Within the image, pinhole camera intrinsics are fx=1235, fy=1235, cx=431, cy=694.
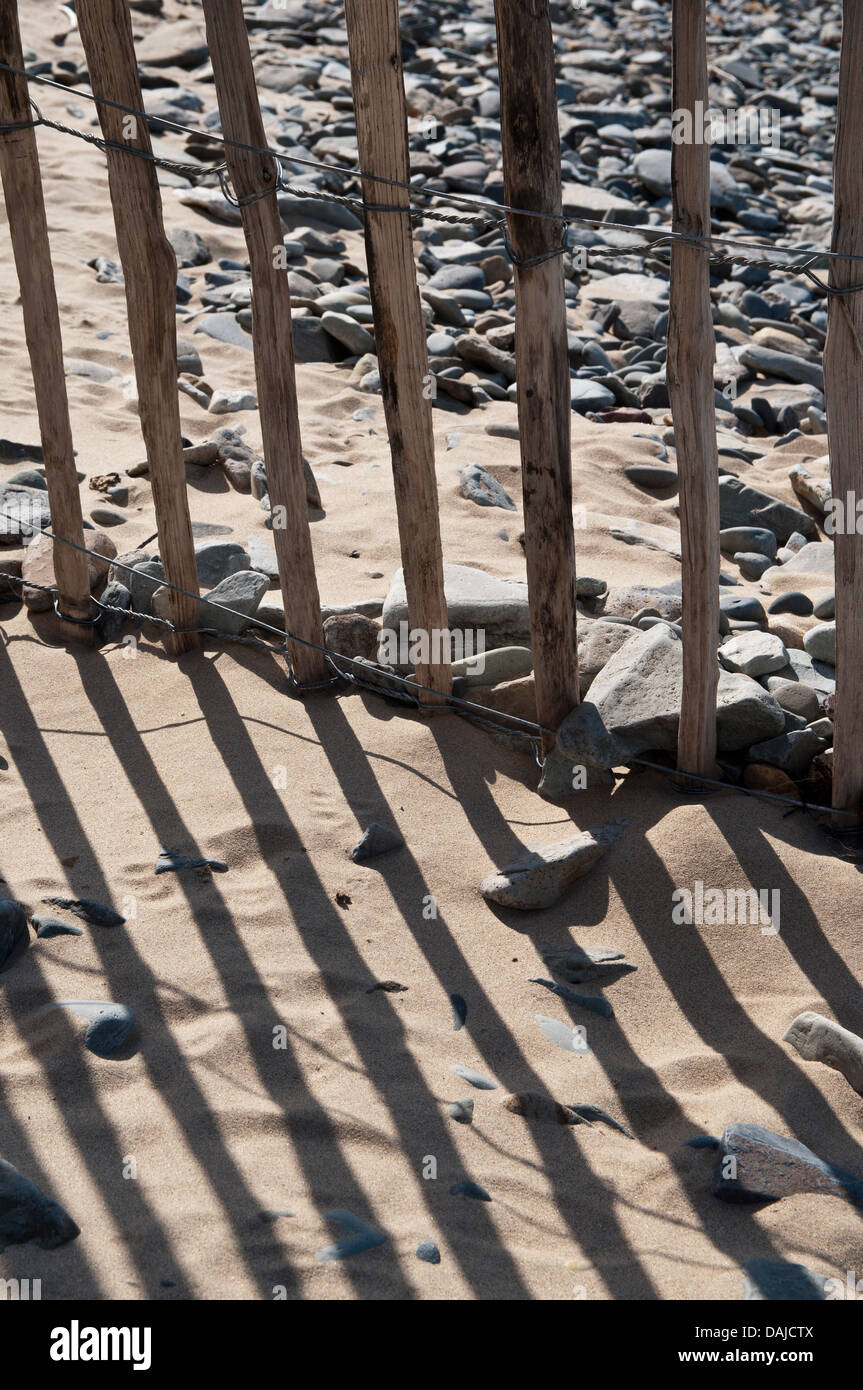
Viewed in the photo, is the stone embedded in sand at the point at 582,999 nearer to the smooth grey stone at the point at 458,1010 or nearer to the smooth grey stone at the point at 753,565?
the smooth grey stone at the point at 458,1010

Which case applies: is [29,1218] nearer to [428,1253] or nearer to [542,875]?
[428,1253]

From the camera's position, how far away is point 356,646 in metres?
3.94

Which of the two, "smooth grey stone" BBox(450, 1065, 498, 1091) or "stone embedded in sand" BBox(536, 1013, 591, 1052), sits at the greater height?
"stone embedded in sand" BBox(536, 1013, 591, 1052)

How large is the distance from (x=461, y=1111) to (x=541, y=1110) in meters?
0.17

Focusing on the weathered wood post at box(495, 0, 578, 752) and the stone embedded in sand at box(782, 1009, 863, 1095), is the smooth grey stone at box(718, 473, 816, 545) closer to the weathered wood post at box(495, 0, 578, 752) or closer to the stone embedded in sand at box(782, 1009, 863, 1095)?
the weathered wood post at box(495, 0, 578, 752)

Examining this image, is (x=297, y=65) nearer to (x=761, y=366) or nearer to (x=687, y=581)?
(x=761, y=366)

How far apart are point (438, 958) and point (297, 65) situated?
1123 centimetres

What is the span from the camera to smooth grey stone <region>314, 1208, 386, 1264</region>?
221cm

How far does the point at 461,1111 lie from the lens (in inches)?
100

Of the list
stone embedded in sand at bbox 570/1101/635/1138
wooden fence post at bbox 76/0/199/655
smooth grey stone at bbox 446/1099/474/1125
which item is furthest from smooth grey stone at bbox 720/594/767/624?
smooth grey stone at bbox 446/1099/474/1125

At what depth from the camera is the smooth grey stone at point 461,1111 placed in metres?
2.54

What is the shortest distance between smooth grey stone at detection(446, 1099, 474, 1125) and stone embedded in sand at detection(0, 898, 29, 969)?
1.09 metres

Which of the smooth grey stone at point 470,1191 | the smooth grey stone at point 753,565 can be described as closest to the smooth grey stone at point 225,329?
the smooth grey stone at point 753,565
